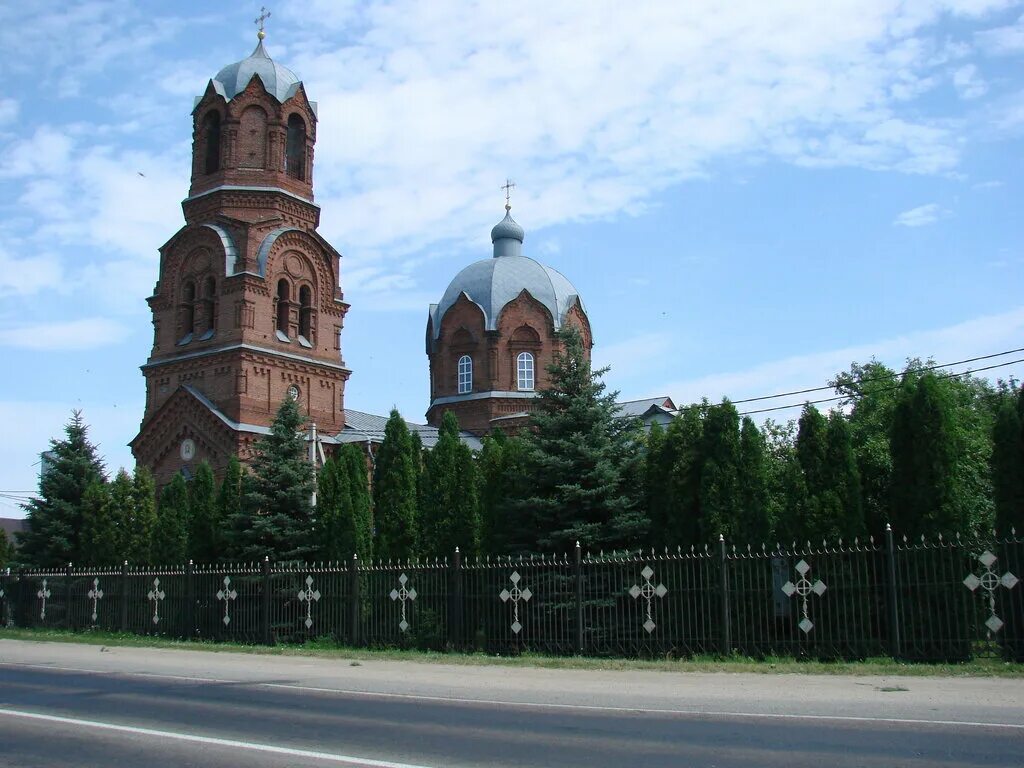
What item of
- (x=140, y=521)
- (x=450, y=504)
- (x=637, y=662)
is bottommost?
(x=637, y=662)

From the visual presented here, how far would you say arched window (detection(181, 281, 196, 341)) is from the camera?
3447cm

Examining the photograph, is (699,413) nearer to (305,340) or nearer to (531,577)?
(531,577)

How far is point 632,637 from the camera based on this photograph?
14703 mm

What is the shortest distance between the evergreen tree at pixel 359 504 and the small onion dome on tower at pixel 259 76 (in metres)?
17.6

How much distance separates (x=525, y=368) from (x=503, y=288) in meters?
3.26

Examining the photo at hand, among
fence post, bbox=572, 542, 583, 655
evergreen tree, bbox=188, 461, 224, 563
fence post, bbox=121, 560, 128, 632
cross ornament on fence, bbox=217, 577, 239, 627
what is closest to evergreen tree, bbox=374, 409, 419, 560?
cross ornament on fence, bbox=217, 577, 239, 627

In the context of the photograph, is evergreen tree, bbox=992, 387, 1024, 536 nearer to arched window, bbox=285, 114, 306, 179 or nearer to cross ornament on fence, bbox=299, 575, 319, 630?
cross ornament on fence, bbox=299, 575, 319, 630

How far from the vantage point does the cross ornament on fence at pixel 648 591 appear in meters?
14.2

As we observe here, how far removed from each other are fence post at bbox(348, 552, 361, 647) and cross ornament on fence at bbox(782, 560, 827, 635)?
7.56 metres

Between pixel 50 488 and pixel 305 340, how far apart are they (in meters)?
9.70

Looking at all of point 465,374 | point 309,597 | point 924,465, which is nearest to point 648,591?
point 924,465

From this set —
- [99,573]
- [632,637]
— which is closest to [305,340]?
[99,573]

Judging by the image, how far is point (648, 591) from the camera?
14.3 m

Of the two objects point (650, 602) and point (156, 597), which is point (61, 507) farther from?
point (650, 602)
